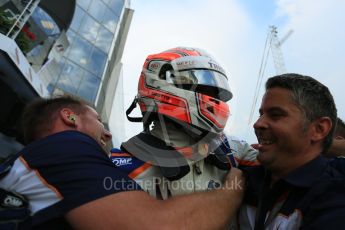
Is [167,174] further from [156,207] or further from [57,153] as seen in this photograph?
[57,153]

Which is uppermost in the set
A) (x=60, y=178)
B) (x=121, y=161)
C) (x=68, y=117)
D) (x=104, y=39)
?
(x=68, y=117)

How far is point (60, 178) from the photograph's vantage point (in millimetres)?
1559

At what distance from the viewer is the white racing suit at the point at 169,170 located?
214 centimetres

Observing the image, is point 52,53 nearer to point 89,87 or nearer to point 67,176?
point 89,87

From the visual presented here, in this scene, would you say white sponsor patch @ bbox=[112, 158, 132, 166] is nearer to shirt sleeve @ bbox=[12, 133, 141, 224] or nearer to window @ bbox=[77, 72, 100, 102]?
shirt sleeve @ bbox=[12, 133, 141, 224]

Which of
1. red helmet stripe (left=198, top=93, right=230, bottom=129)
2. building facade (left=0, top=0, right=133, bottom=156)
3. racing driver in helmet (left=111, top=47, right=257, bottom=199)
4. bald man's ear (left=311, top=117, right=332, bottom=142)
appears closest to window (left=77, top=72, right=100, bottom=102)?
building facade (left=0, top=0, right=133, bottom=156)

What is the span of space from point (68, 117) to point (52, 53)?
10.8 metres

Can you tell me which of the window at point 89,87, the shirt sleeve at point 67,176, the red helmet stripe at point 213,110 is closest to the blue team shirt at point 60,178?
the shirt sleeve at point 67,176

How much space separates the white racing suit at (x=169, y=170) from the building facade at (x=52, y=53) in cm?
91

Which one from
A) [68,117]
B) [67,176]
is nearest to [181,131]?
[68,117]

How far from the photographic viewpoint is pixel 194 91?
248 centimetres

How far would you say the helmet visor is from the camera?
2504 millimetres

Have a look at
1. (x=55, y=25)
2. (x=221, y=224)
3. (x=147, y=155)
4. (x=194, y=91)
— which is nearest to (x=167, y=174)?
(x=147, y=155)

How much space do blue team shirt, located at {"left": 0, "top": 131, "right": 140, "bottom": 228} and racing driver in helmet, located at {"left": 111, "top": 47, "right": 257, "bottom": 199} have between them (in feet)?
1.68
